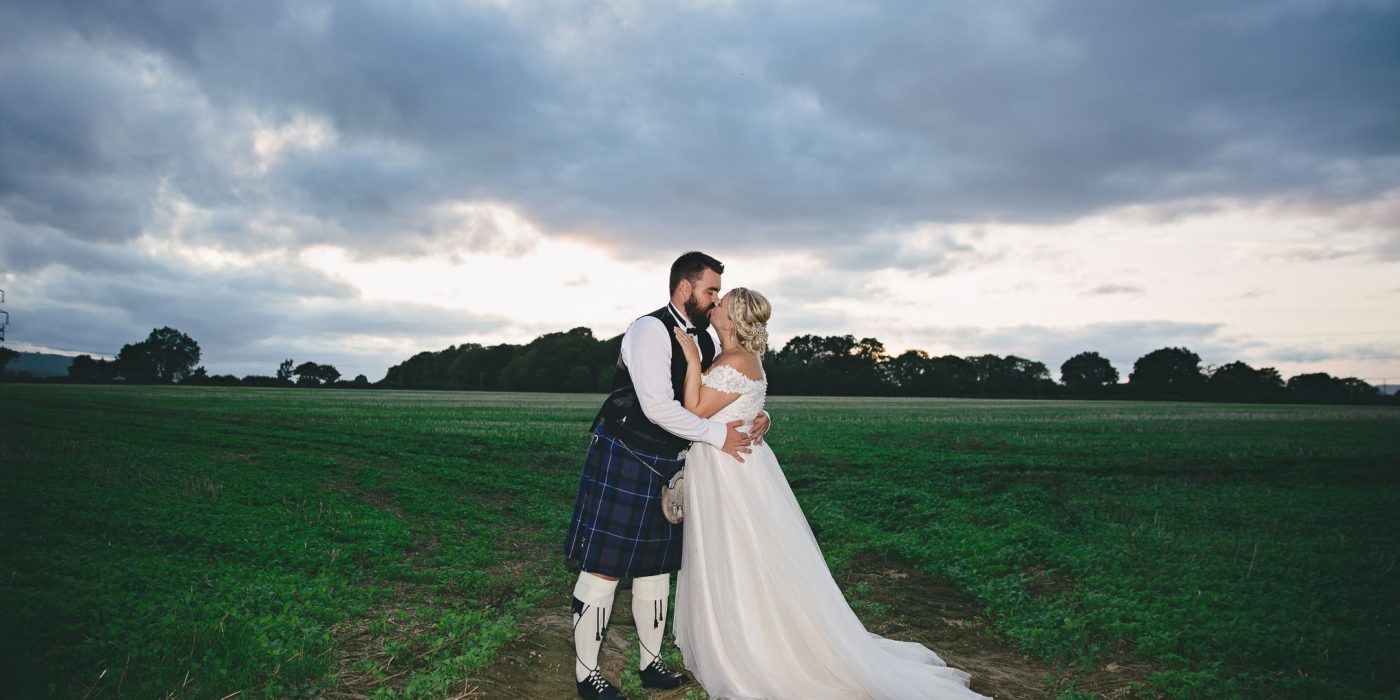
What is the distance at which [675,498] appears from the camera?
5445mm

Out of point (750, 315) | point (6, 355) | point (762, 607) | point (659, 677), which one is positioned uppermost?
point (6, 355)

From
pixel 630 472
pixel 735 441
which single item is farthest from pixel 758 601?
pixel 630 472

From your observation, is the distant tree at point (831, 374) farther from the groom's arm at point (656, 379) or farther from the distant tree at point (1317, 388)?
the groom's arm at point (656, 379)

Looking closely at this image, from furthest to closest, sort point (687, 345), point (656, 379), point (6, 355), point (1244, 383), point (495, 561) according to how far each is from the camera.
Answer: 1. point (6, 355)
2. point (1244, 383)
3. point (495, 561)
4. point (687, 345)
5. point (656, 379)

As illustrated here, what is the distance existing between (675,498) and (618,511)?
463mm

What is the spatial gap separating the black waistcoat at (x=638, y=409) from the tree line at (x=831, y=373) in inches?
4349

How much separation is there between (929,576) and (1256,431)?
34026mm

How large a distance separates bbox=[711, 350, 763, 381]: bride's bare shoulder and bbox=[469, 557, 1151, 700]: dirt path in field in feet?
7.91

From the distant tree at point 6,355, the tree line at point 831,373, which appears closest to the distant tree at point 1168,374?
the tree line at point 831,373

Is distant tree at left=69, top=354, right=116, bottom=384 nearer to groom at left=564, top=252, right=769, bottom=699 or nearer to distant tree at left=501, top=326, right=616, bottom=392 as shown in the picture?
distant tree at left=501, top=326, right=616, bottom=392

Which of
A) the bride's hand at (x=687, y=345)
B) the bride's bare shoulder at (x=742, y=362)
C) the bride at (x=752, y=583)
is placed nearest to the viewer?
the bride's hand at (x=687, y=345)

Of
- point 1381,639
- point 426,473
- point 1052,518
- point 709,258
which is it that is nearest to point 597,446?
point 709,258

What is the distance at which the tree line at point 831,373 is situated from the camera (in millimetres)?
105438

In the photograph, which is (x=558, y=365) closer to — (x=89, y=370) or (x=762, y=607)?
(x=89, y=370)
